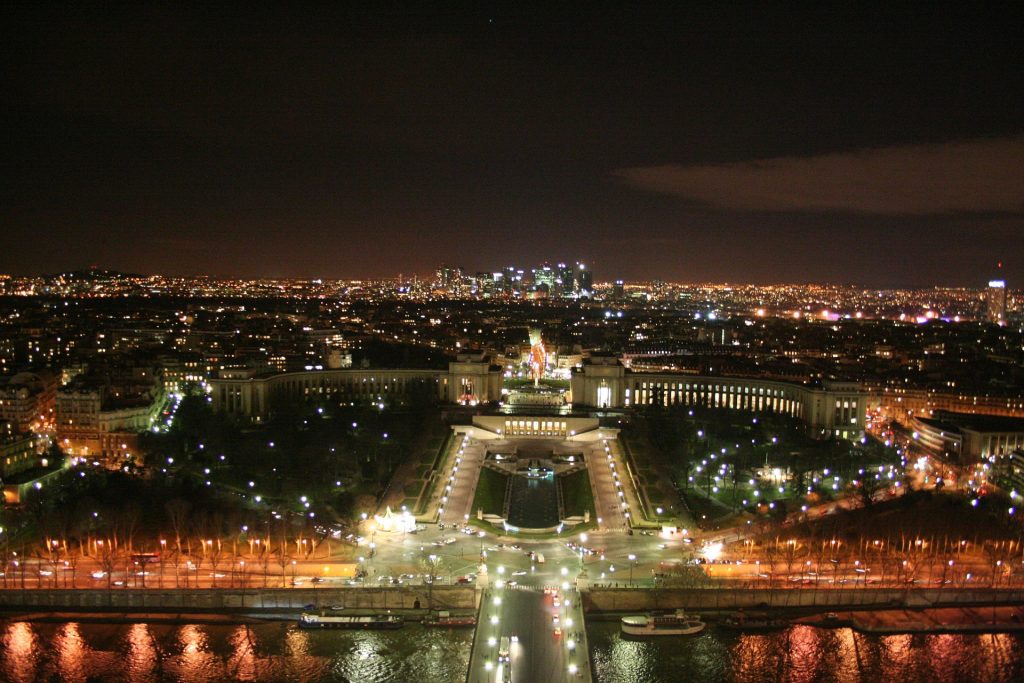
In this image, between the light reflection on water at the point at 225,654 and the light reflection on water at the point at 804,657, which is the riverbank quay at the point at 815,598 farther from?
the light reflection on water at the point at 225,654

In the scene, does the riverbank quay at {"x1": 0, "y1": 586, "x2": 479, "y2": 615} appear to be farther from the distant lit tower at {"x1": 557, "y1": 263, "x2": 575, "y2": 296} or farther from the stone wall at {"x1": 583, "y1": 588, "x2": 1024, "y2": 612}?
the distant lit tower at {"x1": 557, "y1": 263, "x2": 575, "y2": 296}

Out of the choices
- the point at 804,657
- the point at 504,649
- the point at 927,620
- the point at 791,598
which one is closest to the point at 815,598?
the point at 791,598

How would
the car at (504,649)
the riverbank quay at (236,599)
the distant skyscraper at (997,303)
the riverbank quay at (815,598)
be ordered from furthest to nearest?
the distant skyscraper at (997,303) < the riverbank quay at (815,598) < the riverbank quay at (236,599) < the car at (504,649)

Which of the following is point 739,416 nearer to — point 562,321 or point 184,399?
point 184,399

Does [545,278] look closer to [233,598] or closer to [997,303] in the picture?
[997,303]

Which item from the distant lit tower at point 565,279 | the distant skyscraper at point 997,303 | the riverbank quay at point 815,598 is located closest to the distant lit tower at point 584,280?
the distant lit tower at point 565,279

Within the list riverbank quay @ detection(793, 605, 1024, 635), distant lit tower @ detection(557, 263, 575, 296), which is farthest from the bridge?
distant lit tower @ detection(557, 263, 575, 296)
